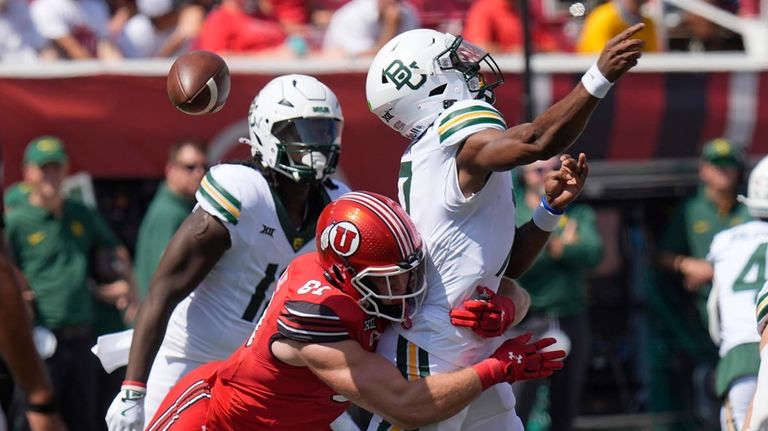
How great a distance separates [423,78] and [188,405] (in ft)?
3.97

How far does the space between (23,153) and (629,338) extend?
12.1 feet

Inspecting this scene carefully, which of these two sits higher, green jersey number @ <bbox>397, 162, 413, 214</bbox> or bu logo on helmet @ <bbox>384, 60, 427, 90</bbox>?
bu logo on helmet @ <bbox>384, 60, 427, 90</bbox>

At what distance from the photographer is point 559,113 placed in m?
3.60

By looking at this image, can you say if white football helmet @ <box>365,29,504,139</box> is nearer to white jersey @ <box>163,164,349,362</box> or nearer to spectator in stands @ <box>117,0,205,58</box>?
white jersey @ <box>163,164,349,362</box>

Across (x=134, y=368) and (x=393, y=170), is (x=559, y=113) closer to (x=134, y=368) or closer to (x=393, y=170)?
(x=134, y=368)

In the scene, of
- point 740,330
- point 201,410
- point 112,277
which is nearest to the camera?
point 201,410

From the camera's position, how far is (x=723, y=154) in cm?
798

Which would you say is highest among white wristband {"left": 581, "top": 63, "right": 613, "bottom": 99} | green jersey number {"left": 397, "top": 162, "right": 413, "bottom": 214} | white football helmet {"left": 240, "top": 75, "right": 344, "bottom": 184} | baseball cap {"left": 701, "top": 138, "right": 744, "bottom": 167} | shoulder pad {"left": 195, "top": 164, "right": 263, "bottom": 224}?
white wristband {"left": 581, "top": 63, "right": 613, "bottom": 99}

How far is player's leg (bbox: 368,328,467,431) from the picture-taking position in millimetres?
3945

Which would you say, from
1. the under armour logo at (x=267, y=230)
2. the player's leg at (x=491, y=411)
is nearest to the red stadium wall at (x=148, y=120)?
the under armour logo at (x=267, y=230)

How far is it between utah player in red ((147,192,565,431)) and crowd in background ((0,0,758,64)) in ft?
14.0

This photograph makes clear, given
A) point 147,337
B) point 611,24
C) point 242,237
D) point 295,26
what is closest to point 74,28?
point 295,26

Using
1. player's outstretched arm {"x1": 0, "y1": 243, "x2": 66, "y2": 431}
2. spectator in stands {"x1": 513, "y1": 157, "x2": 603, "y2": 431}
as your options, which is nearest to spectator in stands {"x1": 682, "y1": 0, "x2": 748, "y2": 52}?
spectator in stands {"x1": 513, "y1": 157, "x2": 603, "y2": 431}

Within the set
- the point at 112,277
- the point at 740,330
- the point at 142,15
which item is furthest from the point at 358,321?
the point at 142,15
